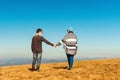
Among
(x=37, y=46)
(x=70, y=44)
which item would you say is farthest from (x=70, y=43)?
(x=37, y=46)

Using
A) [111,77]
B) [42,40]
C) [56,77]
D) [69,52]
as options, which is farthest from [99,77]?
[42,40]

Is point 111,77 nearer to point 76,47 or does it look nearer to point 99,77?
point 99,77

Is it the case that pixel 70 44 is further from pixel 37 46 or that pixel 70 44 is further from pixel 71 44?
pixel 37 46

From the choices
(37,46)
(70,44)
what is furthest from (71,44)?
(37,46)

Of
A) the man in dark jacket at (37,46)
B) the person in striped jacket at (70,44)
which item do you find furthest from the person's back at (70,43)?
the man in dark jacket at (37,46)

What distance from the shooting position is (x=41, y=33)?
16719 millimetres

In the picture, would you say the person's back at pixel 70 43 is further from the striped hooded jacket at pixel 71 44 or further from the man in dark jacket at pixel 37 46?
the man in dark jacket at pixel 37 46

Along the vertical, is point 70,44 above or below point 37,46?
above

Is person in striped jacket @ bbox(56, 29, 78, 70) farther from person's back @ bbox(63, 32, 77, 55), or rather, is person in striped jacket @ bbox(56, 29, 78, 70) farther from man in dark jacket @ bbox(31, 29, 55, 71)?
man in dark jacket @ bbox(31, 29, 55, 71)

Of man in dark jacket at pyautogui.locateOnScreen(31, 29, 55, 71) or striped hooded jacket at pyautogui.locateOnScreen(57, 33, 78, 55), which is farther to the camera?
striped hooded jacket at pyautogui.locateOnScreen(57, 33, 78, 55)

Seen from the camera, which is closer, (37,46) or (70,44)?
(37,46)

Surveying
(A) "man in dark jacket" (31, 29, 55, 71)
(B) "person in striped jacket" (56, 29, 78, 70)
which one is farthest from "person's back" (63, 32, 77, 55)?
(A) "man in dark jacket" (31, 29, 55, 71)

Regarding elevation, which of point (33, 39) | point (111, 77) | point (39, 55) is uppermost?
point (33, 39)

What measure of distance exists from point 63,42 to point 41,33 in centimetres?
194
